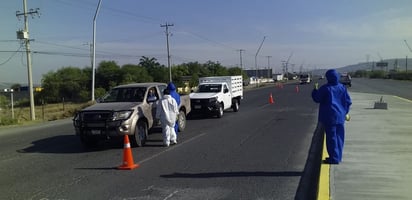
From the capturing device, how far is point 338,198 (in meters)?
6.16

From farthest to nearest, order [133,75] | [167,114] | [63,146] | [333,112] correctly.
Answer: [133,75], [63,146], [167,114], [333,112]

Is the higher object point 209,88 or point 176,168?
point 209,88

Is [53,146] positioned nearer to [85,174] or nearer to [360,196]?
[85,174]

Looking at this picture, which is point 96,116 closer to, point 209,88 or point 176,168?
point 176,168

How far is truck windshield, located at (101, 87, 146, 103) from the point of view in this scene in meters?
13.9

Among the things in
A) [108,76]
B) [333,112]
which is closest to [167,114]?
[333,112]

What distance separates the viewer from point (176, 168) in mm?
9406

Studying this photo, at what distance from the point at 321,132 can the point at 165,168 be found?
6.95 metres

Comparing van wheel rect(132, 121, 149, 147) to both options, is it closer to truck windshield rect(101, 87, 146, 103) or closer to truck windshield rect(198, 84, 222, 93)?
truck windshield rect(101, 87, 146, 103)

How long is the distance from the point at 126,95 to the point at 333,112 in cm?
740

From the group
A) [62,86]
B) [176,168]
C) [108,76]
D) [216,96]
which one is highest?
[108,76]

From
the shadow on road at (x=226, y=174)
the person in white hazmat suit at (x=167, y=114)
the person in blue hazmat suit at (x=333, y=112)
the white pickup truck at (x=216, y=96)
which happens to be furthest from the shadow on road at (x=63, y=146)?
the white pickup truck at (x=216, y=96)

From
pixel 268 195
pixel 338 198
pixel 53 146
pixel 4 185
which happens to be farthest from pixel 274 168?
pixel 53 146

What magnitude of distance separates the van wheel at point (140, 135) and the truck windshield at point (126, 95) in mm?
915
